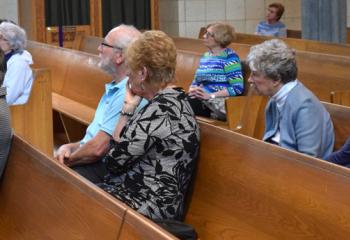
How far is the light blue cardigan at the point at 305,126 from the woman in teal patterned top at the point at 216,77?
6.14 ft

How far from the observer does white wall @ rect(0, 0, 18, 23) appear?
1051 cm

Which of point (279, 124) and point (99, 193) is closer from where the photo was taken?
point (99, 193)

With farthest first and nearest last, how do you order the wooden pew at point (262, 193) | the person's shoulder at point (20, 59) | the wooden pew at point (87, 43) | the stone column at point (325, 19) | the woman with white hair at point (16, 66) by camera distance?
the wooden pew at point (87, 43) < the stone column at point (325, 19) < the person's shoulder at point (20, 59) < the woman with white hair at point (16, 66) < the wooden pew at point (262, 193)

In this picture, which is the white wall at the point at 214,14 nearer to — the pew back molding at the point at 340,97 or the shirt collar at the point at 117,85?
the pew back molding at the point at 340,97

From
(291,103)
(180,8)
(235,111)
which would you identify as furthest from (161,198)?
(180,8)

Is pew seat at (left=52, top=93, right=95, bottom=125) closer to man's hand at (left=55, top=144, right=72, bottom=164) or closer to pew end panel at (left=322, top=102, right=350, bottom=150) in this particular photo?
man's hand at (left=55, top=144, right=72, bottom=164)

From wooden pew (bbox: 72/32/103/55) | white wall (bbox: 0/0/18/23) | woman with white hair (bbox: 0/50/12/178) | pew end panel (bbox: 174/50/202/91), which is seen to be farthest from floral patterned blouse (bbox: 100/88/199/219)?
white wall (bbox: 0/0/18/23)

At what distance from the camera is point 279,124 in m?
3.43

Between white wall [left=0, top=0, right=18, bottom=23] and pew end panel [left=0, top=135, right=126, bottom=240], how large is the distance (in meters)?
7.91

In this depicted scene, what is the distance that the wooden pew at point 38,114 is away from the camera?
4711 millimetres

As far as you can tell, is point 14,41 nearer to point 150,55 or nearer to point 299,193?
point 150,55

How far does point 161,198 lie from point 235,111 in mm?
2291

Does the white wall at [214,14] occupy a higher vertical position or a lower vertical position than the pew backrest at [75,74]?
higher

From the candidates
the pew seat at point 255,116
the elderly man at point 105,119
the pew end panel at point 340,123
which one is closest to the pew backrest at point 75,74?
the pew seat at point 255,116
